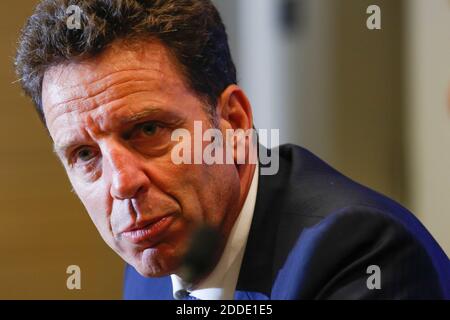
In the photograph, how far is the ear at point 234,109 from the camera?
1.14 metres

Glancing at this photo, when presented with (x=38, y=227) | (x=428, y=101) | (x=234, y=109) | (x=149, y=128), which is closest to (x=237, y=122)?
(x=234, y=109)

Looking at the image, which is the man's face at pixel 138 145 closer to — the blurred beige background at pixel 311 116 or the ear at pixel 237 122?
the ear at pixel 237 122

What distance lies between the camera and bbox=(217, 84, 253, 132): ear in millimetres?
1139

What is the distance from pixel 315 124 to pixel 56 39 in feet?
1.76

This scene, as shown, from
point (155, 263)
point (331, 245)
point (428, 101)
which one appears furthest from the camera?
point (428, 101)

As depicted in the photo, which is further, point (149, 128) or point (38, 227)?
point (38, 227)

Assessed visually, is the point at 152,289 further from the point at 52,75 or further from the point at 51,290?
the point at 52,75

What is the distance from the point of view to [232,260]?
1.14m

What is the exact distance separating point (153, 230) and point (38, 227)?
43 centimetres

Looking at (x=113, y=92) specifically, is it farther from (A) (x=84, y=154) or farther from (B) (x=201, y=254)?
(B) (x=201, y=254)

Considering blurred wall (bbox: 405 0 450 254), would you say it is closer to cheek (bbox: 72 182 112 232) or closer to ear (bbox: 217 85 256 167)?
ear (bbox: 217 85 256 167)

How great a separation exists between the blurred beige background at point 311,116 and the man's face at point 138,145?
0.60 ft
